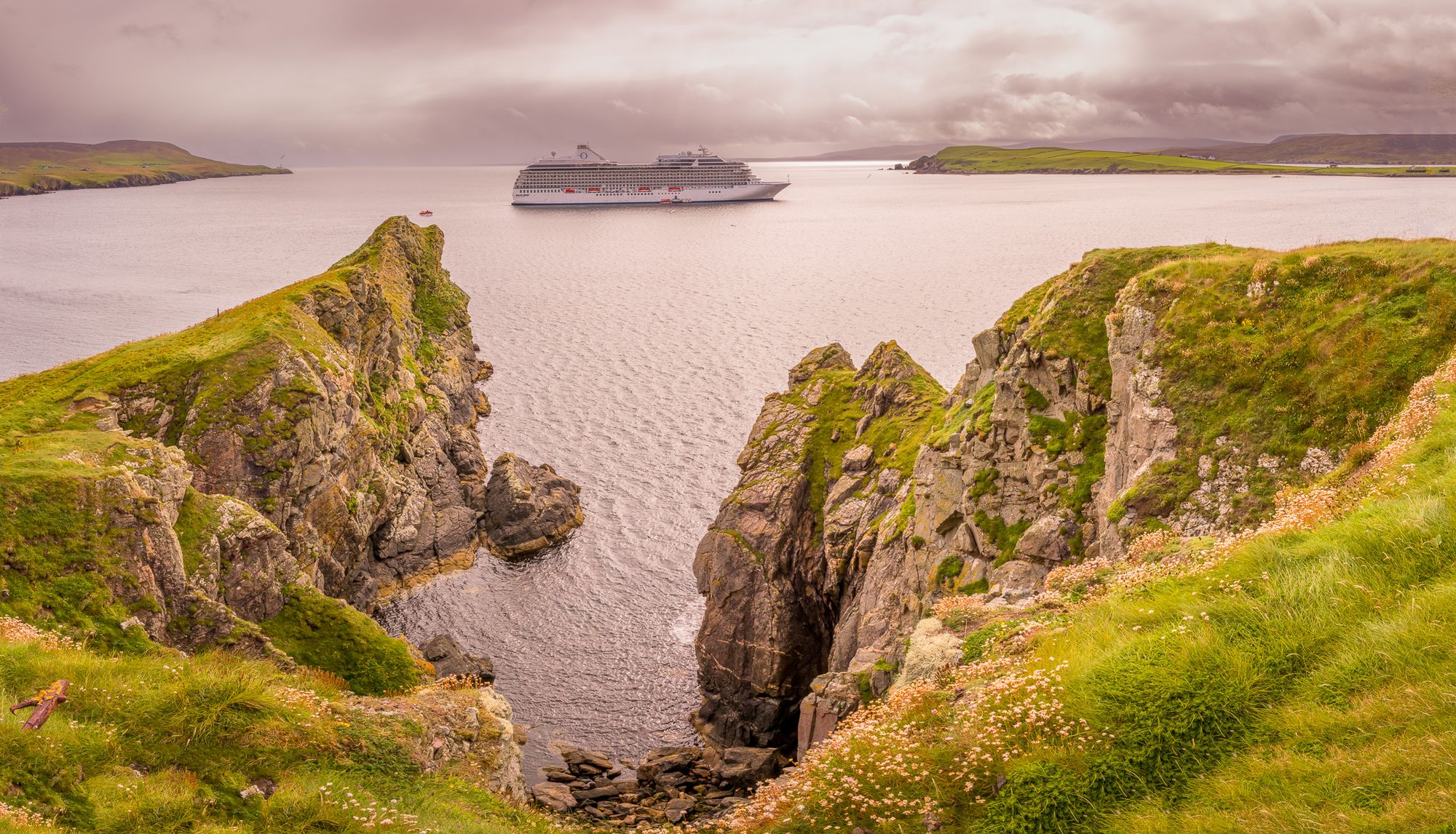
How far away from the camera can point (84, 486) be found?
27.2 m

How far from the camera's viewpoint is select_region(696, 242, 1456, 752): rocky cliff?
23.8 metres

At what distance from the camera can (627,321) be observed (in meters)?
103

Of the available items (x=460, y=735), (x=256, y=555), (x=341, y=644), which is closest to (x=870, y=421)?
(x=341, y=644)

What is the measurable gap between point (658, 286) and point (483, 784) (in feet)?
348

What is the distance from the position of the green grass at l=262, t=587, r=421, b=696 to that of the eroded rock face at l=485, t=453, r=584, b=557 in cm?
2252

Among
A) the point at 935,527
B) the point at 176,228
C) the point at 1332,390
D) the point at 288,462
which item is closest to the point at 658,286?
the point at 288,462

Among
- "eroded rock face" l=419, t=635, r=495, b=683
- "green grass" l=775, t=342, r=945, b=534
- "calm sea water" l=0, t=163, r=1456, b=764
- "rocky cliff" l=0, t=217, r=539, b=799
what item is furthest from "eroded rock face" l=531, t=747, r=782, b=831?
"green grass" l=775, t=342, r=945, b=534

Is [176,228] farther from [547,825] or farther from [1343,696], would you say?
[1343,696]

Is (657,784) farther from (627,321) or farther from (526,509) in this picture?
(627,321)

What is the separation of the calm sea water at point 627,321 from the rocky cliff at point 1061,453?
504 cm

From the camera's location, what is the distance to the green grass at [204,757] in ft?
45.7

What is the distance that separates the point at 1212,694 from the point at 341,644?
30.0 m

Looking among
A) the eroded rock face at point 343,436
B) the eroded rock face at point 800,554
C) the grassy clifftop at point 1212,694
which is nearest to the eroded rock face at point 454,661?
the eroded rock face at point 343,436

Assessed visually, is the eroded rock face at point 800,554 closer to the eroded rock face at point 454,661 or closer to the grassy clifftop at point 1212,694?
the eroded rock face at point 454,661
